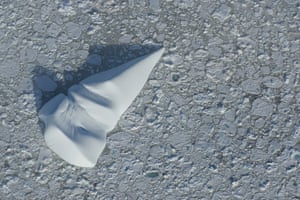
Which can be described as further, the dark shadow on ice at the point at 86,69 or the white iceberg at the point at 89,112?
Answer: the dark shadow on ice at the point at 86,69

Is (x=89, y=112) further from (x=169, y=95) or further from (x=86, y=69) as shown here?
(x=169, y=95)

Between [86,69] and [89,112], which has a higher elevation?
[86,69]

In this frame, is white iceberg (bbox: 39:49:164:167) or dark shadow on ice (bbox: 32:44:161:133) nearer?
white iceberg (bbox: 39:49:164:167)

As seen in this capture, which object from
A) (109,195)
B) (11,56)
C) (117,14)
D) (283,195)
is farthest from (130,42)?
(283,195)

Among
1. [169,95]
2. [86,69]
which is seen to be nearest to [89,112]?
[86,69]
